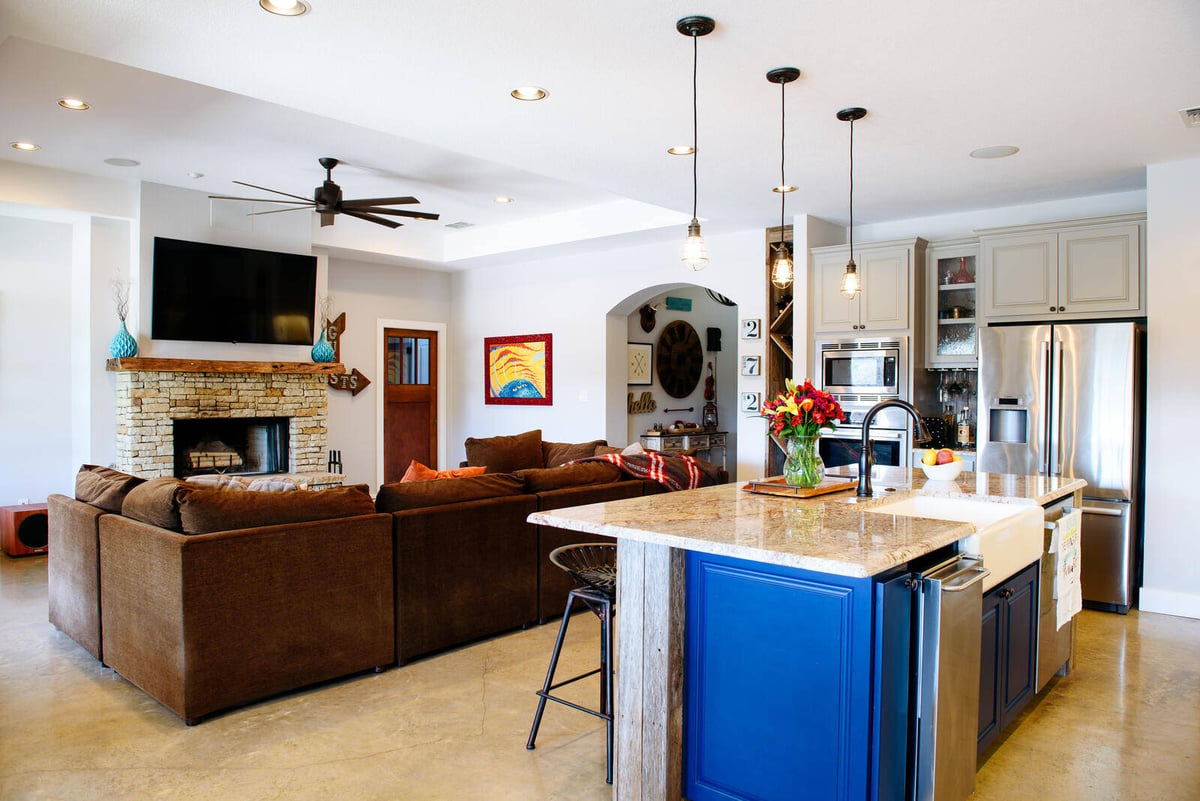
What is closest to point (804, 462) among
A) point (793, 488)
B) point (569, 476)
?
point (793, 488)

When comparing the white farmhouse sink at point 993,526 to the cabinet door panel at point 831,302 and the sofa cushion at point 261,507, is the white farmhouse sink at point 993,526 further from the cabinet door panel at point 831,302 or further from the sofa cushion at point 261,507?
the cabinet door panel at point 831,302

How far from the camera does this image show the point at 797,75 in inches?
128

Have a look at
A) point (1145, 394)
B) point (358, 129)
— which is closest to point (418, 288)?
point (358, 129)

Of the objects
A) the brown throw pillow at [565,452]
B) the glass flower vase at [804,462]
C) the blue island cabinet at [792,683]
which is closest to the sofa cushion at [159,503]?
the blue island cabinet at [792,683]

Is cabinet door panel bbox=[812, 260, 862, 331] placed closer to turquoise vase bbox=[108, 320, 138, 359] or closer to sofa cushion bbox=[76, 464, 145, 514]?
sofa cushion bbox=[76, 464, 145, 514]

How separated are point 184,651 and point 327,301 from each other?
218 inches

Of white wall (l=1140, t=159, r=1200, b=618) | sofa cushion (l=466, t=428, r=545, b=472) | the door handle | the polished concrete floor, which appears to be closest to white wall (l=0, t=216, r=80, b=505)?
the polished concrete floor

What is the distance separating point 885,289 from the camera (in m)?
5.73

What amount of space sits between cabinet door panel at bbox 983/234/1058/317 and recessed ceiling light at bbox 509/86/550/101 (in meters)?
3.36

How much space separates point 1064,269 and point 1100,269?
192mm

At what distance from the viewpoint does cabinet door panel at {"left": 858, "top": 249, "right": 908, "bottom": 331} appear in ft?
18.5

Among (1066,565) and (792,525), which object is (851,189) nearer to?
(1066,565)

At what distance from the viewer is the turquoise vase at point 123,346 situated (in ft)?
19.9

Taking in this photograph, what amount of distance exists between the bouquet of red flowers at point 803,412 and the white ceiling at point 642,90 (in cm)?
133
